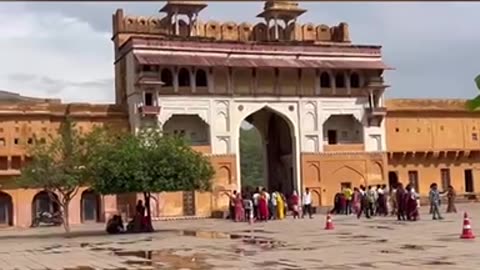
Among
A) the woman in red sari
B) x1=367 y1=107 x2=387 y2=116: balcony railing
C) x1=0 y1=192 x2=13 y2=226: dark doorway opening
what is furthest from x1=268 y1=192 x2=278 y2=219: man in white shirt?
x1=0 y1=192 x2=13 y2=226: dark doorway opening

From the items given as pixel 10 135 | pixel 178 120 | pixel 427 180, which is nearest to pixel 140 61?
pixel 178 120

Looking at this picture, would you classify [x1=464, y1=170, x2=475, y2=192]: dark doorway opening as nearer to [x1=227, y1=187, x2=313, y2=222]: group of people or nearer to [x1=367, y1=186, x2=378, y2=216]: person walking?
[x1=227, y1=187, x2=313, y2=222]: group of people

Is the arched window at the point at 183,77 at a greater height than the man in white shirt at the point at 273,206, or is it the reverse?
the arched window at the point at 183,77

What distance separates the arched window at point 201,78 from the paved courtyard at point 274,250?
54.7ft

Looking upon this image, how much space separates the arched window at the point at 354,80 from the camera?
146ft

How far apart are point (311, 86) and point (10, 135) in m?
15.9

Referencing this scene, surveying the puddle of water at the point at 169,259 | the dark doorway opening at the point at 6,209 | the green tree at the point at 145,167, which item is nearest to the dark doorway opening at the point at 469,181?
the green tree at the point at 145,167

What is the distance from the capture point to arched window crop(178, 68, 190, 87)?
41.2m

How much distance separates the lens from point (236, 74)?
139ft

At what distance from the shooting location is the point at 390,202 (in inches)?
1266

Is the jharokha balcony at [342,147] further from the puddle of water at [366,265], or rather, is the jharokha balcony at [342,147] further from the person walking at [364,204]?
the puddle of water at [366,265]

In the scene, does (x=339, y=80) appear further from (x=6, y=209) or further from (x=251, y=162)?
(x=251, y=162)

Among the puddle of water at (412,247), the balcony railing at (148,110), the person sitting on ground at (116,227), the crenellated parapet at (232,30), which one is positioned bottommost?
the puddle of water at (412,247)

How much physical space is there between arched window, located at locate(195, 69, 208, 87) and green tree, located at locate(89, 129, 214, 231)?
45.8ft
